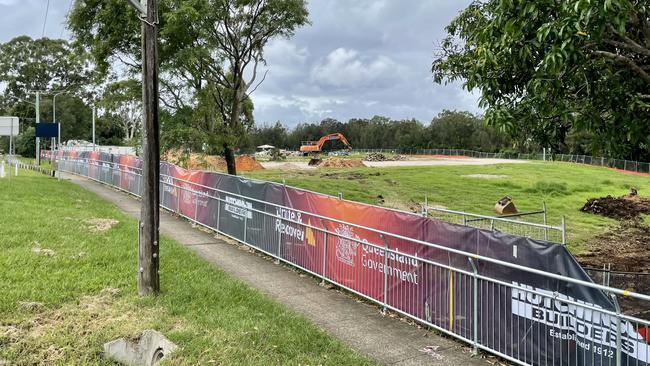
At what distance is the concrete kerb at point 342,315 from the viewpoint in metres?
5.89

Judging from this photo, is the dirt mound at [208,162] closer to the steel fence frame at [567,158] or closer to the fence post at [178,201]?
the fence post at [178,201]

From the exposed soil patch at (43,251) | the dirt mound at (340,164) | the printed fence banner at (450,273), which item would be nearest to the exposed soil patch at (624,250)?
the printed fence banner at (450,273)

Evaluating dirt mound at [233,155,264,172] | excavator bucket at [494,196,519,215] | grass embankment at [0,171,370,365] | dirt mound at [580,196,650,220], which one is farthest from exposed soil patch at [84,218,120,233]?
dirt mound at [233,155,264,172]

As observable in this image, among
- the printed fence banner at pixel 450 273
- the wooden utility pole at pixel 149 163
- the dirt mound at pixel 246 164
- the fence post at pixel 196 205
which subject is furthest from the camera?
the dirt mound at pixel 246 164

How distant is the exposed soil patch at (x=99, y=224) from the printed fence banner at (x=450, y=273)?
3661mm

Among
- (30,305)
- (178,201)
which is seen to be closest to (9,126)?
(178,201)

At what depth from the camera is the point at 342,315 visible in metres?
7.21

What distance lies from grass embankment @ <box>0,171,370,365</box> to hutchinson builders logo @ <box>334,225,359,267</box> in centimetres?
157

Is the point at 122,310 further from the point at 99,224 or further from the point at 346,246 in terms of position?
the point at 99,224

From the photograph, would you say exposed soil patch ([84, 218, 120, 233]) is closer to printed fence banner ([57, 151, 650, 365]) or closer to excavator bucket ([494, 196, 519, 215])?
printed fence banner ([57, 151, 650, 365])

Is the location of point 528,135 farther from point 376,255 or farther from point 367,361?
point 367,361

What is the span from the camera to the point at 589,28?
606 cm

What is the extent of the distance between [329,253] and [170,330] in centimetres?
344

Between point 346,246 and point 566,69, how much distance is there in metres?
4.30
